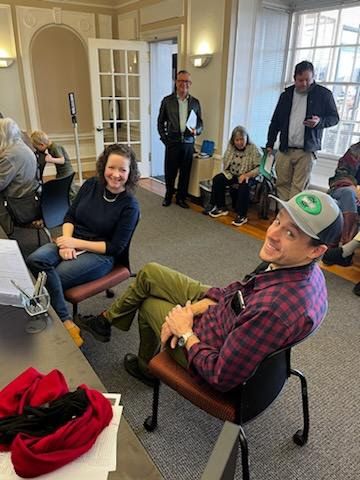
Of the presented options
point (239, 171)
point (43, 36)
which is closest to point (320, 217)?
point (239, 171)

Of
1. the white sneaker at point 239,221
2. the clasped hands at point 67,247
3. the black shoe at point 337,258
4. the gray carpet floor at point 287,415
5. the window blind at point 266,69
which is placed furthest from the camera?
the window blind at point 266,69

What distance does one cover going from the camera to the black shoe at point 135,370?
5.95ft

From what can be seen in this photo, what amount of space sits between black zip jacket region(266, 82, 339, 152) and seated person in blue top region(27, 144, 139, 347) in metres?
2.35

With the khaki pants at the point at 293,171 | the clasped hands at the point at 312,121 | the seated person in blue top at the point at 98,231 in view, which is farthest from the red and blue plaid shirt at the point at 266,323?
the khaki pants at the point at 293,171

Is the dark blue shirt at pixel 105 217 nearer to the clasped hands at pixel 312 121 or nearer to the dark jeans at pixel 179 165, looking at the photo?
the clasped hands at pixel 312 121

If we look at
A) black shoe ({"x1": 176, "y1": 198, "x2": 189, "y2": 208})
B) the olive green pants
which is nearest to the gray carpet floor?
the olive green pants

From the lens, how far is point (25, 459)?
2.11ft

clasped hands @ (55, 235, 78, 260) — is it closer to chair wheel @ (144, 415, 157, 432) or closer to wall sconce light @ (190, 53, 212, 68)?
chair wheel @ (144, 415, 157, 432)

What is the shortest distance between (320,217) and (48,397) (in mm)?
860

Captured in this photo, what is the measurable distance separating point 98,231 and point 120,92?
4.31 metres

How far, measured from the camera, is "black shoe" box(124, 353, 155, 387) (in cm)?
181

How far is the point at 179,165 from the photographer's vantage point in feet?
15.1

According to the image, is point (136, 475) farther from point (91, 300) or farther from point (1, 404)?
point (91, 300)

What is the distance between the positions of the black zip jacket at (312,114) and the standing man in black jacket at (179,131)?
1.06 meters
